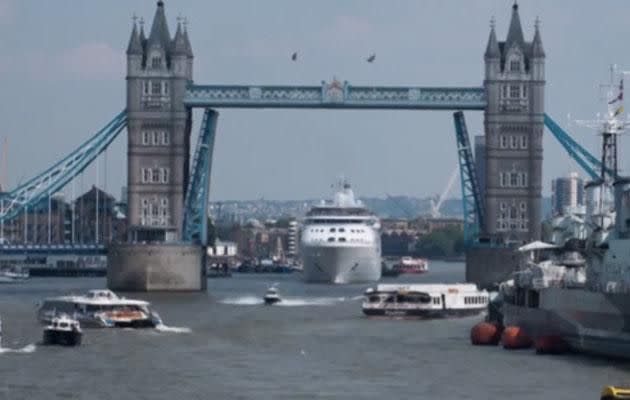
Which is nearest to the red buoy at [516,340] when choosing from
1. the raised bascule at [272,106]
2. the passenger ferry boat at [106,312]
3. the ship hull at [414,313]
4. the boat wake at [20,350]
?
the boat wake at [20,350]

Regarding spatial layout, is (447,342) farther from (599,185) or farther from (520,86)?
(520,86)

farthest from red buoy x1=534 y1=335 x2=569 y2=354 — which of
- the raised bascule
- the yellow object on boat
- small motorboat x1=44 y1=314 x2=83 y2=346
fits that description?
the raised bascule

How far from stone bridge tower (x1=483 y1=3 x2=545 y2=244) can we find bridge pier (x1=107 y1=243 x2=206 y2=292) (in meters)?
23.2

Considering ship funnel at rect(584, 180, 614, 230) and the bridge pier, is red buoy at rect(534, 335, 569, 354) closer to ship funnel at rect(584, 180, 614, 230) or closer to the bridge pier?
ship funnel at rect(584, 180, 614, 230)

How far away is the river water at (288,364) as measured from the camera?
71.9m

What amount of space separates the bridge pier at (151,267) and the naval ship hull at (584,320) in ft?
208

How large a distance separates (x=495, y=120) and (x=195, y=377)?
87212 mm

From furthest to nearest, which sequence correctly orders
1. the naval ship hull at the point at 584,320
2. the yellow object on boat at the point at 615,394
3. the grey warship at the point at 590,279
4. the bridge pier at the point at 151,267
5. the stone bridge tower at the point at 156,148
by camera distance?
the stone bridge tower at the point at 156,148
the bridge pier at the point at 151,267
the grey warship at the point at 590,279
the naval ship hull at the point at 584,320
the yellow object on boat at the point at 615,394

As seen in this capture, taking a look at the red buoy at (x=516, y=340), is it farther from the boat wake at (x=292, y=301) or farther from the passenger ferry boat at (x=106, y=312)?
the boat wake at (x=292, y=301)

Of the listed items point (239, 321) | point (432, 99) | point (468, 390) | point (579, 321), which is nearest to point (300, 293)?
point (432, 99)

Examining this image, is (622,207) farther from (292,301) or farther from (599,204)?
(292,301)

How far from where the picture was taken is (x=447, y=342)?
96.8 metres

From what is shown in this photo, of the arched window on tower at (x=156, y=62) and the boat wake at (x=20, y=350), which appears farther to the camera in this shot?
the arched window on tower at (x=156, y=62)

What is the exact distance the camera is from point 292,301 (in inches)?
5699
